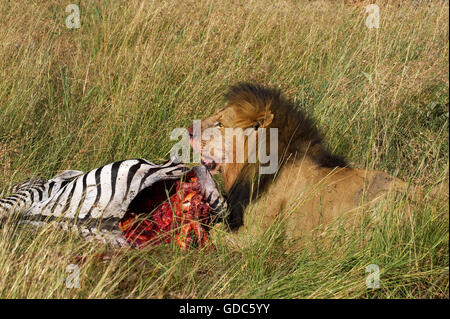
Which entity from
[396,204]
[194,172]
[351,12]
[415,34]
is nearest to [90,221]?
[194,172]

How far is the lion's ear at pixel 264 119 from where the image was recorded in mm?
3316

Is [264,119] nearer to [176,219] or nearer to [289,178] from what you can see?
[289,178]

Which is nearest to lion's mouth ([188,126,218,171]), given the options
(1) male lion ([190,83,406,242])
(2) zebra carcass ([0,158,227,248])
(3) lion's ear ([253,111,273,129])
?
(1) male lion ([190,83,406,242])

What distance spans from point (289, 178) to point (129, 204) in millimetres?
925

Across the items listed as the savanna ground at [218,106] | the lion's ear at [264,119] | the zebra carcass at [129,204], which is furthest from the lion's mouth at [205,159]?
the savanna ground at [218,106]

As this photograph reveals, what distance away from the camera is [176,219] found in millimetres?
3184

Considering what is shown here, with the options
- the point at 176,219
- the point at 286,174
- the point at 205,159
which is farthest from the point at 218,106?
the point at 176,219

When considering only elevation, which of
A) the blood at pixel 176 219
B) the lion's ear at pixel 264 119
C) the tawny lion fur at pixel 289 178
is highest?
the lion's ear at pixel 264 119

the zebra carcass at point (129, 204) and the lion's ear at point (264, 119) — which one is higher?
the lion's ear at point (264, 119)

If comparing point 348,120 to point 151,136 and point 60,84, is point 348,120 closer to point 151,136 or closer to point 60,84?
point 151,136

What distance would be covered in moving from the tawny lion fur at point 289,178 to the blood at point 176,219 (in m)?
0.26

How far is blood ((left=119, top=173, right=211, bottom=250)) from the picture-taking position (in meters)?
3.08

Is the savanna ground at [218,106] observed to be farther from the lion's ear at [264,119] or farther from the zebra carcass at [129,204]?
the lion's ear at [264,119]

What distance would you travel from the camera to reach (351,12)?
6.29 meters
